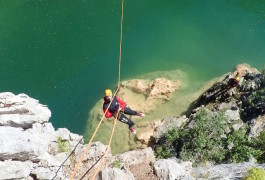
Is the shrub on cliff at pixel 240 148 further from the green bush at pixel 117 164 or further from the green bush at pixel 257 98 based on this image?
the green bush at pixel 117 164

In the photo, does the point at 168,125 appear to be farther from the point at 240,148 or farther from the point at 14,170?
the point at 14,170

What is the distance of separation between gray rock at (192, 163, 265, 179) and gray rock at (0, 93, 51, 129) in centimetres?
551

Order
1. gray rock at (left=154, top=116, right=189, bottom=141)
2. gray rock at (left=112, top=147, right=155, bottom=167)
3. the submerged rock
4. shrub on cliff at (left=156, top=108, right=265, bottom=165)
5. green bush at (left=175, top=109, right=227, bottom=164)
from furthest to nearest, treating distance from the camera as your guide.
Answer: the submerged rock < gray rock at (left=154, top=116, right=189, bottom=141) < green bush at (left=175, top=109, right=227, bottom=164) < shrub on cliff at (left=156, top=108, right=265, bottom=165) < gray rock at (left=112, top=147, right=155, bottom=167)

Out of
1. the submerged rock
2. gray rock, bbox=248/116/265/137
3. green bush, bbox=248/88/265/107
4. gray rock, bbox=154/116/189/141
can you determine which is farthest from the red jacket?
green bush, bbox=248/88/265/107

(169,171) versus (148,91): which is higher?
(148,91)

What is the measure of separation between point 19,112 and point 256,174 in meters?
7.60

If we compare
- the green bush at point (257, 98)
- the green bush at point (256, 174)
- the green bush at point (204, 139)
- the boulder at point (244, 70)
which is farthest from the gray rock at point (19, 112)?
the boulder at point (244, 70)

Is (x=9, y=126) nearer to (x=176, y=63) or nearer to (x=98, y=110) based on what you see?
(x=98, y=110)

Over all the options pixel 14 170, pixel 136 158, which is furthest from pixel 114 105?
pixel 14 170

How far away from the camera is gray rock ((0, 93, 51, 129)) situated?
10227 mm

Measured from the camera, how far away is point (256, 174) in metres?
8.26

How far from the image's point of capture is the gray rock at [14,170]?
8758 mm

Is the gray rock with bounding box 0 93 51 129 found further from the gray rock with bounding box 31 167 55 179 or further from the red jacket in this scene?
the red jacket

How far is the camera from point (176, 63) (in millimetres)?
17062
